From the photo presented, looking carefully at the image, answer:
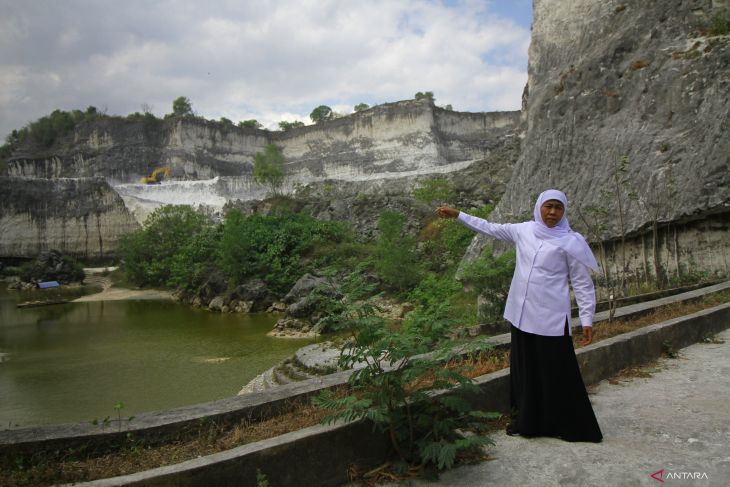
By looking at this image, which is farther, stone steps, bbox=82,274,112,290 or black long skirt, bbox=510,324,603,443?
stone steps, bbox=82,274,112,290

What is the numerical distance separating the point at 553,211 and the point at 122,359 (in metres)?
12.0

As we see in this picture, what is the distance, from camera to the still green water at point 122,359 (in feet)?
28.8

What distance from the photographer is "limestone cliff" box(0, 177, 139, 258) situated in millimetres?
37312

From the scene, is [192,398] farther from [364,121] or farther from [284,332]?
[364,121]

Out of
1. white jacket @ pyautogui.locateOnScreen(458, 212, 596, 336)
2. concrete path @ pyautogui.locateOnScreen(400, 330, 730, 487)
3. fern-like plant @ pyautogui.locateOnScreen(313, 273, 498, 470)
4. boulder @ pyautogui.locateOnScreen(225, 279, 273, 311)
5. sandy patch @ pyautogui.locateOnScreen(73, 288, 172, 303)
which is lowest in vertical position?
sandy patch @ pyautogui.locateOnScreen(73, 288, 172, 303)

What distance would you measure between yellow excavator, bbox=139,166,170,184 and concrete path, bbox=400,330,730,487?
49646 mm

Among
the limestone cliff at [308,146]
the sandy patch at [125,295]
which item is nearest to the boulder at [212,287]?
the sandy patch at [125,295]

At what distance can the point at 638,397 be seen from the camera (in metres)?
3.63

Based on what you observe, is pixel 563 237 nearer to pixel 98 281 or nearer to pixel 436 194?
pixel 436 194

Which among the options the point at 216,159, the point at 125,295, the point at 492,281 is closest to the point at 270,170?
the point at 216,159

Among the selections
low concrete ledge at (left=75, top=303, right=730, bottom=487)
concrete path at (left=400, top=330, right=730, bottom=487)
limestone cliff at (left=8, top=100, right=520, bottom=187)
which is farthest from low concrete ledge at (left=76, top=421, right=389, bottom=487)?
limestone cliff at (left=8, top=100, right=520, bottom=187)

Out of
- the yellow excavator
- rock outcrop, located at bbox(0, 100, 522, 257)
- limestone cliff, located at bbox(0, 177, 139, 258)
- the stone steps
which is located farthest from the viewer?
the yellow excavator

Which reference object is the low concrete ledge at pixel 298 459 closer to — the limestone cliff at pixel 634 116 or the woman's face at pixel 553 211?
the woman's face at pixel 553 211

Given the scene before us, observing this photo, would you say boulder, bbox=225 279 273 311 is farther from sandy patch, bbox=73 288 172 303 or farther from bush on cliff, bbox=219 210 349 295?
sandy patch, bbox=73 288 172 303
